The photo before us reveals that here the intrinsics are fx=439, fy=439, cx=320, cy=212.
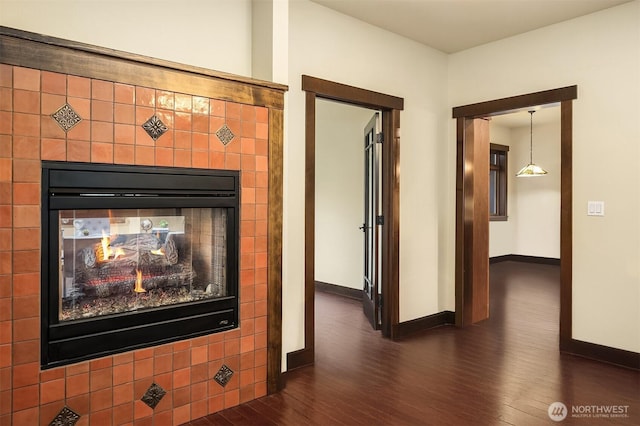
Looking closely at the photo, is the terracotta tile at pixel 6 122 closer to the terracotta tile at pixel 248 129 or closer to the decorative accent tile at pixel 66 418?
the terracotta tile at pixel 248 129

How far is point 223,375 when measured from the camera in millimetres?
2572

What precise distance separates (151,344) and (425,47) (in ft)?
12.0

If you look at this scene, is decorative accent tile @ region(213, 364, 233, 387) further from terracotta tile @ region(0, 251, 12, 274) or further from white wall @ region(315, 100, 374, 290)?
white wall @ region(315, 100, 374, 290)

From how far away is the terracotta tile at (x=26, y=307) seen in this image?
193 centimetres

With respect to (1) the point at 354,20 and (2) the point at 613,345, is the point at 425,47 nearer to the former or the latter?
(1) the point at 354,20

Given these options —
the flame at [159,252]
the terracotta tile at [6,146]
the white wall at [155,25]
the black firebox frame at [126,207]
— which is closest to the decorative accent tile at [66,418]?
the black firebox frame at [126,207]

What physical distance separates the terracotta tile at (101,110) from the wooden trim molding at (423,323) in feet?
9.86

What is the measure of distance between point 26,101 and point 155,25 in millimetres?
1001

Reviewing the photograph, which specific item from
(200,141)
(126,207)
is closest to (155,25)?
(200,141)

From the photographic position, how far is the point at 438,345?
3.84 meters

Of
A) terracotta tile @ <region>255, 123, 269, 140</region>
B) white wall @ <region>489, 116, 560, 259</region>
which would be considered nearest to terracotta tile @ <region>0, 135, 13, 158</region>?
terracotta tile @ <region>255, 123, 269, 140</region>

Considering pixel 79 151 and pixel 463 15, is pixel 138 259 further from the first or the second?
pixel 463 15

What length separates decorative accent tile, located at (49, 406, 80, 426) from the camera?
6.61 feet

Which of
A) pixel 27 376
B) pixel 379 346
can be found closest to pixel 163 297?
pixel 27 376
